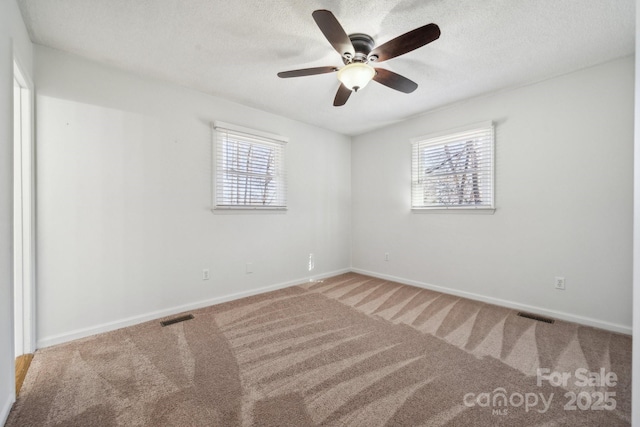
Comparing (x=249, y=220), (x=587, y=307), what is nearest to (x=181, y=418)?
(x=249, y=220)

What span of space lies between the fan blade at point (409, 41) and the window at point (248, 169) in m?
1.99

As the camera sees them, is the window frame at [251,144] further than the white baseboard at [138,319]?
Yes

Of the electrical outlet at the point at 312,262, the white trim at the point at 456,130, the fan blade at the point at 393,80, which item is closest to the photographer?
the fan blade at the point at 393,80

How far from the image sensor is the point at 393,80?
2221 millimetres

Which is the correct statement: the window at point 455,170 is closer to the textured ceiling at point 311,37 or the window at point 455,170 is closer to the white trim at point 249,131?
the textured ceiling at point 311,37

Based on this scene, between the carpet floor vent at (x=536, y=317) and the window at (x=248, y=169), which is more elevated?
the window at (x=248, y=169)

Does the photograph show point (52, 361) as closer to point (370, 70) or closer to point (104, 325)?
point (104, 325)

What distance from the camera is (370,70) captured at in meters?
2.01

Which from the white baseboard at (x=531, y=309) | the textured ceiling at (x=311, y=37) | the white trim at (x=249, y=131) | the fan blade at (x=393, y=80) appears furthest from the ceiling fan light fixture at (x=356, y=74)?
the white baseboard at (x=531, y=309)

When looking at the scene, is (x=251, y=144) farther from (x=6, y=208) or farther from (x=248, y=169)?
(x=6, y=208)

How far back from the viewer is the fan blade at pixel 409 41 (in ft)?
5.23

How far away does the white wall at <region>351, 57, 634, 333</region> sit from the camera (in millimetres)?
2375

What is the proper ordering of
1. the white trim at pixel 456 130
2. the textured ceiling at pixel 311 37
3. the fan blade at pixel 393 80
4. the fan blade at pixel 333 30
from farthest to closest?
the white trim at pixel 456 130
the fan blade at pixel 393 80
the textured ceiling at pixel 311 37
the fan blade at pixel 333 30

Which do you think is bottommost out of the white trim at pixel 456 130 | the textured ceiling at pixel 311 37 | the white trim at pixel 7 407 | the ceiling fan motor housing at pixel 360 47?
the white trim at pixel 7 407
